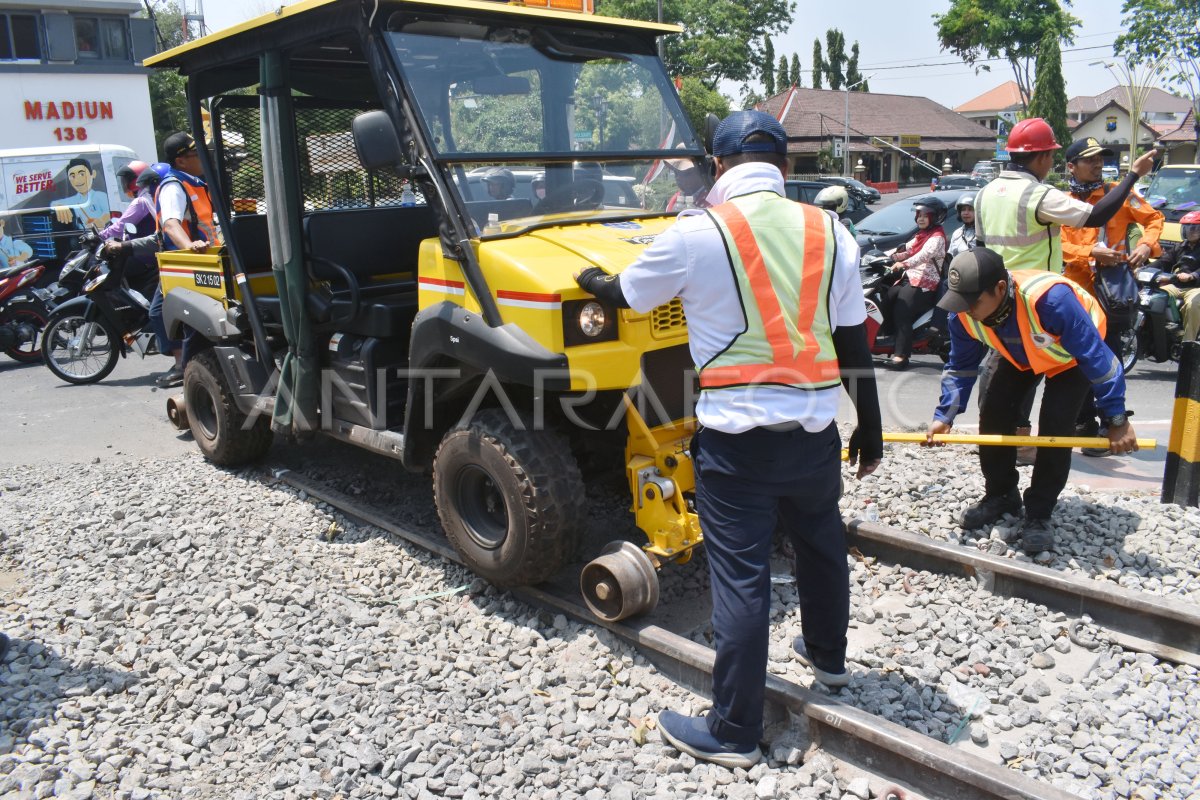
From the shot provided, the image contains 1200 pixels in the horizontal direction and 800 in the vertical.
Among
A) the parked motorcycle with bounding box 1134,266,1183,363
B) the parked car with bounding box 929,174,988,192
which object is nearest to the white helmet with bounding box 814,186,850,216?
the parked motorcycle with bounding box 1134,266,1183,363

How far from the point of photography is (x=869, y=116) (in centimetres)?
6153

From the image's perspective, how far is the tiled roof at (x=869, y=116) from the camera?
55.6 m

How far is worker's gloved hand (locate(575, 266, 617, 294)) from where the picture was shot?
3553 mm

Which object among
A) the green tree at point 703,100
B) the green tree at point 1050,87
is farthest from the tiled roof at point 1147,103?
the green tree at point 703,100

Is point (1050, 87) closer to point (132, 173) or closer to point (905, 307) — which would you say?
point (905, 307)

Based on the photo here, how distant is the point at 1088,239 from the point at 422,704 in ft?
17.5

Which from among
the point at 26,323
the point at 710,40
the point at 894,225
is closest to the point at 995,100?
the point at 710,40

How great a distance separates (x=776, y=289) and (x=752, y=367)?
25 cm

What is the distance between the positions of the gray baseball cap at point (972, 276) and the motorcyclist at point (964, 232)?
4198mm

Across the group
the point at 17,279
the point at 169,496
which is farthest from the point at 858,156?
the point at 169,496

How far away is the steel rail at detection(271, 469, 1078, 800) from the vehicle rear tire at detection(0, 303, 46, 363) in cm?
971

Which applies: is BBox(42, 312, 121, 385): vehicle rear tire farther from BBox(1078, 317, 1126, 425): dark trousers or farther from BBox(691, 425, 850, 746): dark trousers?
BBox(1078, 317, 1126, 425): dark trousers

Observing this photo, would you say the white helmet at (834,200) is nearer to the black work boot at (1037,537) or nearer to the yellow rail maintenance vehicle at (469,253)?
the yellow rail maintenance vehicle at (469,253)

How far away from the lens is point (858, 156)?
56688 millimetres
